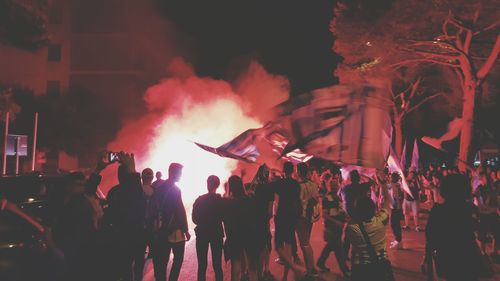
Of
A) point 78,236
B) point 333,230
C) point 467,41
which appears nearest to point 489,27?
point 467,41

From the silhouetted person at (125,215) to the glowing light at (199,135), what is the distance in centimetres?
1035

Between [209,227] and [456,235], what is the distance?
3.24 m

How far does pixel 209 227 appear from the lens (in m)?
6.38

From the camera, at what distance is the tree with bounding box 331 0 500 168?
16266mm

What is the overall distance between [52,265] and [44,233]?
0.50 meters

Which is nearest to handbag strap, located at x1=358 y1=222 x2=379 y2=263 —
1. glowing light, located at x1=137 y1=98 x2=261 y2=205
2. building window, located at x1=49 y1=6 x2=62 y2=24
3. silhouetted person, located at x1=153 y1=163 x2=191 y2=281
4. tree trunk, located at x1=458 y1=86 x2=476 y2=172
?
silhouetted person, located at x1=153 y1=163 x2=191 y2=281

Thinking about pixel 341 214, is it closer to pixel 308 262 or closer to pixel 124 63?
pixel 308 262

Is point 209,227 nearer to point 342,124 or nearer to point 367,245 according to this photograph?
point 342,124

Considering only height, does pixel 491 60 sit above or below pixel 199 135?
above

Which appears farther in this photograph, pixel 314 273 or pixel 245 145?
pixel 245 145

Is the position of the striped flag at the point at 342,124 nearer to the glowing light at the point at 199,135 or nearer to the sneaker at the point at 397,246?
the sneaker at the point at 397,246

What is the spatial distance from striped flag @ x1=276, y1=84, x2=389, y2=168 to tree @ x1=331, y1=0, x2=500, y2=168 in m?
11.1

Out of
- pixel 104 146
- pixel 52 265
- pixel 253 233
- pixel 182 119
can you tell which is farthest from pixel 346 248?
pixel 104 146

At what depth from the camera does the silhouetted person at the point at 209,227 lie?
6.39 m
